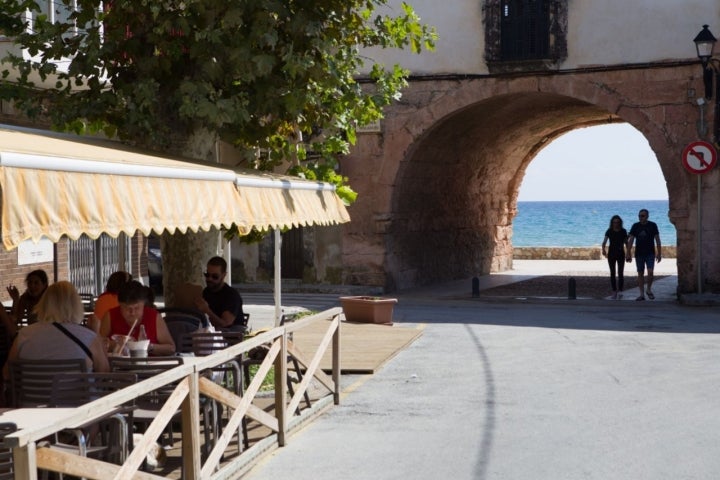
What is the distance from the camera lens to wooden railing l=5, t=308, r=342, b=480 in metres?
5.03

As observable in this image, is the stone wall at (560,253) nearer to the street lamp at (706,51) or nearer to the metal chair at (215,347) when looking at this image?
Result: the street lamp at (706,51)

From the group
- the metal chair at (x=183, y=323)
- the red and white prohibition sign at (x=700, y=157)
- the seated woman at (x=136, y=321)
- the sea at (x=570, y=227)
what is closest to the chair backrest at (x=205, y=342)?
the metal chair at (x=183, y=323)

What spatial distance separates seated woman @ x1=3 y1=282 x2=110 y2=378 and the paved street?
133 centimetres

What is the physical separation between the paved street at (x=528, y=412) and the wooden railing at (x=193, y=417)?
203mm

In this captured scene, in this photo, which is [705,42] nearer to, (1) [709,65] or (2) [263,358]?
(1) [709,65]

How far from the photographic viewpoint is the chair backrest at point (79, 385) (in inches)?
275

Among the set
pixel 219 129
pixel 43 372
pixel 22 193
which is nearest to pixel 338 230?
pixel 219 129

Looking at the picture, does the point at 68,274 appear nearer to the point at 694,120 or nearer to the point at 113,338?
the point at 694,120

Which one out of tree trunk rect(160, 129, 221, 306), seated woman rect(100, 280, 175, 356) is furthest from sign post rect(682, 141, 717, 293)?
seated woman rect(100, 280, 175, 356)

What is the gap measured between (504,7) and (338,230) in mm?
5567

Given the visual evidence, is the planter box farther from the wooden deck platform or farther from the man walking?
the man walking

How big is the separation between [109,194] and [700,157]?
16594 mm

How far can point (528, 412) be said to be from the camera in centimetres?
1012

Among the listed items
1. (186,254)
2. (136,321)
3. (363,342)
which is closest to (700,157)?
(363,342)
